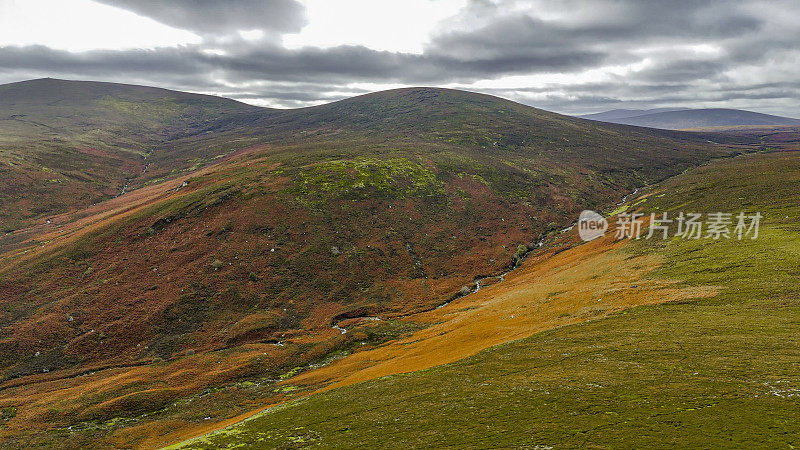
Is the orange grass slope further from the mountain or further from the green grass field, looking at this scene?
the mountain

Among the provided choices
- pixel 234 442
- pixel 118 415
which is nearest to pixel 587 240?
pixel 234 442

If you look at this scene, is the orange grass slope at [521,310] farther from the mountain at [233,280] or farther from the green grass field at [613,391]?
the mountain at [233,280]

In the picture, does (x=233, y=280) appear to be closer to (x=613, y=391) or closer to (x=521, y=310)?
(x=521, y=310)

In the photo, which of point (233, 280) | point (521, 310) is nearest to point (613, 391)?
point (521, 310)

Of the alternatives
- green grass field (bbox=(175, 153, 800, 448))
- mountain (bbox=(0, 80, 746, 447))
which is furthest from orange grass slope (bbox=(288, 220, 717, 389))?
mountain (bbox=(0, 80, 746, 447))

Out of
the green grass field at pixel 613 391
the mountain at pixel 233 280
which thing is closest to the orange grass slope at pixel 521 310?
the green grass field at pixel 613 391

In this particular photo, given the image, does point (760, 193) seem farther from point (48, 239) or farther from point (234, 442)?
point (48, 239)
